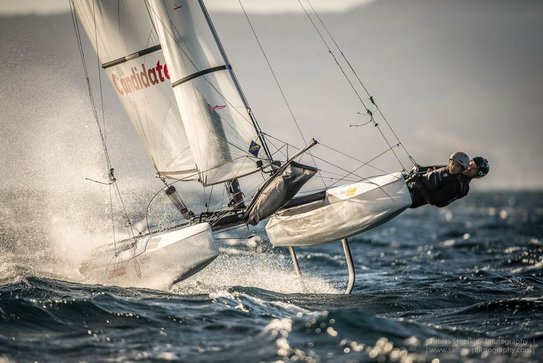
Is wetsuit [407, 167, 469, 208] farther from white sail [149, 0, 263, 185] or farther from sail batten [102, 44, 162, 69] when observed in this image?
sail batten [102, 44, 162, 69]

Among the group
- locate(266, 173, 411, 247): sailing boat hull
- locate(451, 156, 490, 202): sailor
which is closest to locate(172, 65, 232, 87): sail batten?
locate(266, 173, 411, 247): sailing boat hull

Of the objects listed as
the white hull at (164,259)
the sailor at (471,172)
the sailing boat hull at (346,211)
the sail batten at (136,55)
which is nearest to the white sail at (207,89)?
the sail batten at (136,55)

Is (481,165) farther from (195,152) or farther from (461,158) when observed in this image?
(195,152)

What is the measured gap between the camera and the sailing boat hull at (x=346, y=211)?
858 centimetres

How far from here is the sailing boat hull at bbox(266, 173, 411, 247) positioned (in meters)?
8.58

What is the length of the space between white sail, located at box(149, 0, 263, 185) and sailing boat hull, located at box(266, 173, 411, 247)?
1084mm

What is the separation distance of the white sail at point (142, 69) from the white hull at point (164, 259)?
1615mm

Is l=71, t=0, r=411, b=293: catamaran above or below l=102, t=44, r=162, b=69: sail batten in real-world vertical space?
below

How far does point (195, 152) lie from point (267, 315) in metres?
3.37

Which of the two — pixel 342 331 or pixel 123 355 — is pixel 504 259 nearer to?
pixel 342 331

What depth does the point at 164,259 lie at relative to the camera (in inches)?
336

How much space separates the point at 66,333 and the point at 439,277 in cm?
730

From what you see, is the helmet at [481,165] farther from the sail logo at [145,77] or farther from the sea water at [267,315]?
the sail logo at [145,77]

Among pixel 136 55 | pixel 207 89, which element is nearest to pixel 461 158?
pixel 207 89
